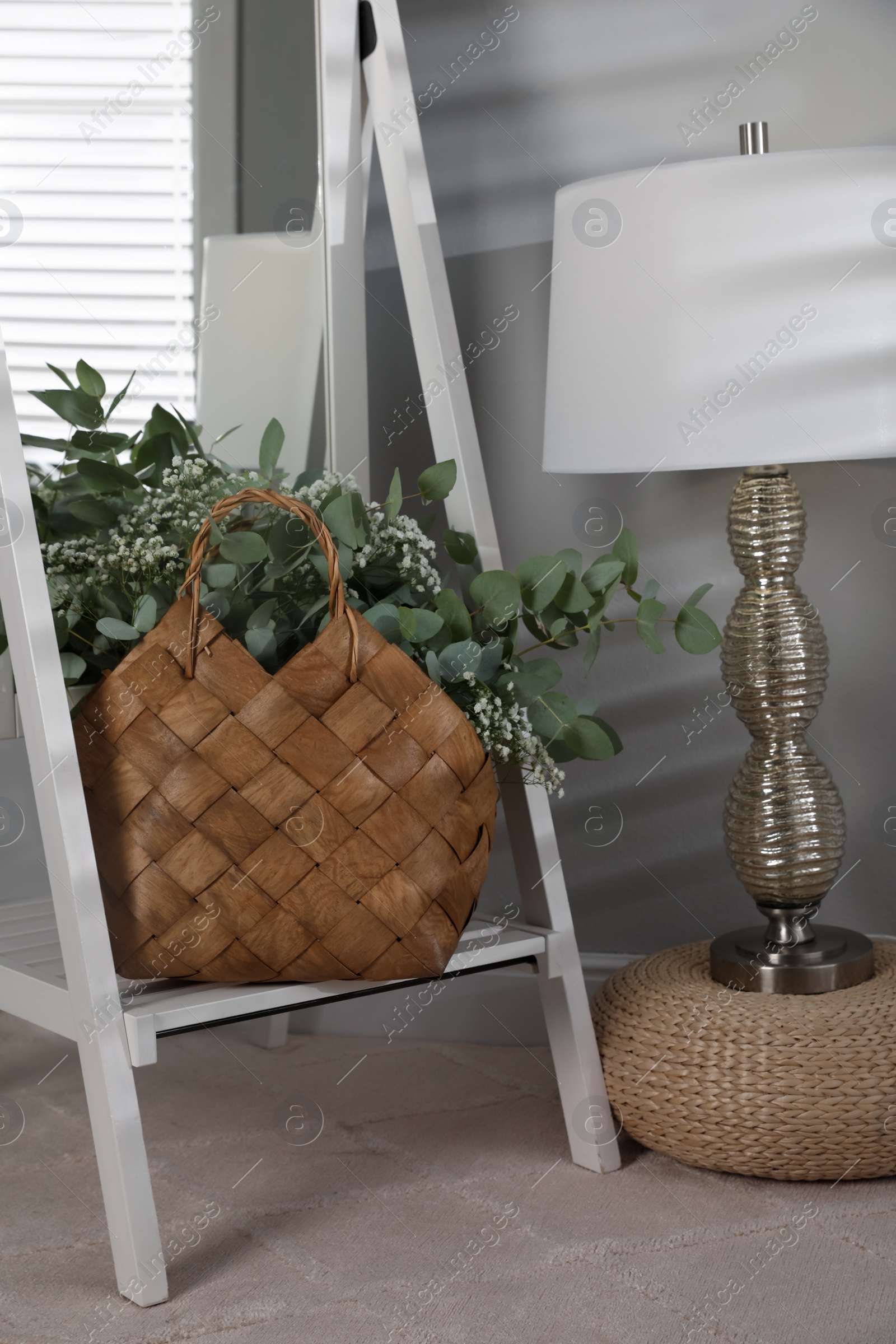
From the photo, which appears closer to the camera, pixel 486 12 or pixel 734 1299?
pixel 734 1299

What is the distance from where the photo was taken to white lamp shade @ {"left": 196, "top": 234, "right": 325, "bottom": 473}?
1.34m

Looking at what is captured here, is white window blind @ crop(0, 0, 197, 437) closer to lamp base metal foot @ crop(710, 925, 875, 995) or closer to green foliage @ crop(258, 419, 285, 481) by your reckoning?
green foliage @ crop(258, 419, 285, 481)

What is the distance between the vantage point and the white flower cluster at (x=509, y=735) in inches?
40.4

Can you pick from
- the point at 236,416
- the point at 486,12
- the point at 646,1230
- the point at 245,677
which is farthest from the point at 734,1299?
the point at 486,12

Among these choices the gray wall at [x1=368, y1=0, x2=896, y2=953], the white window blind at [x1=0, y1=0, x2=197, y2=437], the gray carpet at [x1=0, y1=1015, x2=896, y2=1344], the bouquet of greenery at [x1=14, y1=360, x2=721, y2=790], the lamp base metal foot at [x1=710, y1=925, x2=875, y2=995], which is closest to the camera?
the gray carpet at [x1=0, y1=1015, x2=896, y2=1344]

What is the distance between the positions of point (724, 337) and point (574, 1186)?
75cm

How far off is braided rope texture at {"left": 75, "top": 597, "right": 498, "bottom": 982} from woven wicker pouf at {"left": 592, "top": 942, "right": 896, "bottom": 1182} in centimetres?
27

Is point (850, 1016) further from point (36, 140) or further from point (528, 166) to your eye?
point (36, 140)

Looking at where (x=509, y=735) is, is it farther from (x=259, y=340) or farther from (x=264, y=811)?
(x=259, y=340)

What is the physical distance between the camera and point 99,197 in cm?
128

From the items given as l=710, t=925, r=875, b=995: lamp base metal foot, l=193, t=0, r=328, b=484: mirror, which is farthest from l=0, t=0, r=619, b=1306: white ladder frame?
l=710, t=925, r=875, b=995: lamp base metal foot

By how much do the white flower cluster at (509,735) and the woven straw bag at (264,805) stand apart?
0.09 m

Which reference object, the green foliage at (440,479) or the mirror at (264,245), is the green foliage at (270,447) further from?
the mirror at (264,245)

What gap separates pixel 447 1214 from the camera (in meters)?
1.05
